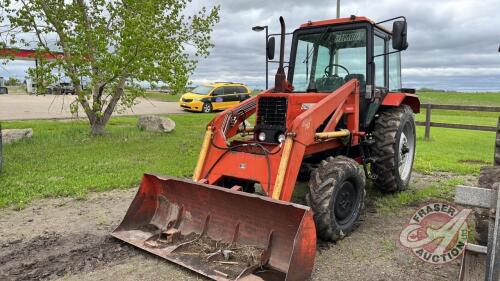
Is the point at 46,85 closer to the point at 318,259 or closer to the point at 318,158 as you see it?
the point at 318,158

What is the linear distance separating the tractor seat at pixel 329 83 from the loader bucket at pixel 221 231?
2547 millimetres

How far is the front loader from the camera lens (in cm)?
409

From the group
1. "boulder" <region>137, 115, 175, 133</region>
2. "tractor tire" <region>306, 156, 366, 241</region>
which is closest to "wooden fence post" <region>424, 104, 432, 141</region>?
"boulder" <region>137, 115, 175, 133</region>

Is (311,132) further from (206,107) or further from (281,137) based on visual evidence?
(206,107)

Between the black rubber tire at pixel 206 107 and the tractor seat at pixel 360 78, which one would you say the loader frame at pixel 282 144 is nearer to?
the tractor seat at pixel 360 78

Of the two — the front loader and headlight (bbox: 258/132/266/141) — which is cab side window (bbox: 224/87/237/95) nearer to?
the front loader

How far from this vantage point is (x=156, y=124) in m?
15.0

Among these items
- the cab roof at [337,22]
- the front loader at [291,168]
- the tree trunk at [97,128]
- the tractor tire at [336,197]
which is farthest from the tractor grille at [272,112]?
the tree trunk at [97,128]

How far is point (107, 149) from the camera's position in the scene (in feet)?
35.3

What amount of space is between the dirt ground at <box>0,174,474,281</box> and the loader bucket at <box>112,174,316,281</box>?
18cm

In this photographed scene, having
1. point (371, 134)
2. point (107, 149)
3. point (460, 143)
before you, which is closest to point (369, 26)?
point (371, 134)

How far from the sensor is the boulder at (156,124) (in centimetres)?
1480

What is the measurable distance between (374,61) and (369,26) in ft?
1.59

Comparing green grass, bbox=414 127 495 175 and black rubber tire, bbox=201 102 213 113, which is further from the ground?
black rubber tire, bbox=201 102 213 113
